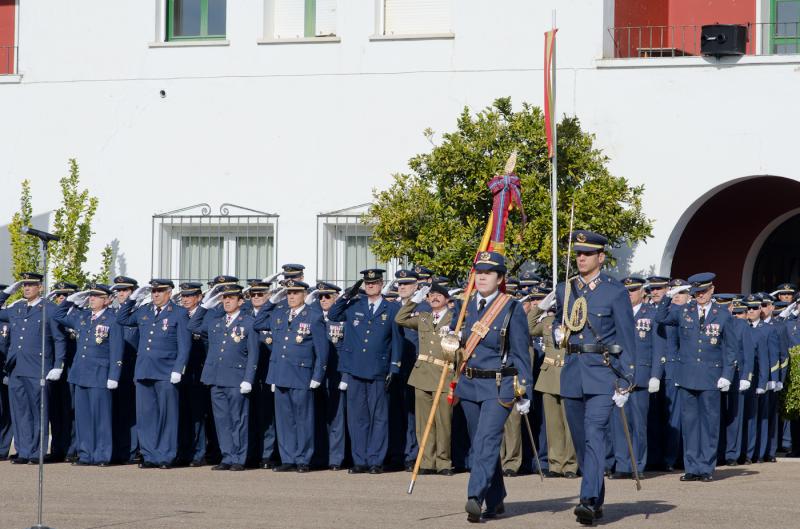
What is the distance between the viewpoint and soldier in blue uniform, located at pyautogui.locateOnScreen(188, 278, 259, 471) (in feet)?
48.9

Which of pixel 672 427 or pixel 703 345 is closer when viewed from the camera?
pixel 703 345

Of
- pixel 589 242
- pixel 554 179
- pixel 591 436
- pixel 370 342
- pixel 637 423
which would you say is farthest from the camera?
pixel 554 179

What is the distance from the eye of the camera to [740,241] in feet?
70.3

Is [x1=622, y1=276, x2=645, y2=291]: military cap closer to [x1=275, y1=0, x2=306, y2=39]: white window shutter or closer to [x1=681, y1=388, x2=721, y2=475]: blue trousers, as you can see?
[x1=681, y1=388, x2=721, y2=475]: blue trousers

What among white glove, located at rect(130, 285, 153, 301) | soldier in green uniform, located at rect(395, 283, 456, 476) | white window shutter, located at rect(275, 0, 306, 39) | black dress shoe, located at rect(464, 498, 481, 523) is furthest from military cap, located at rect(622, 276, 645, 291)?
white window shutter, located at rect(275, 0, 306, 39)

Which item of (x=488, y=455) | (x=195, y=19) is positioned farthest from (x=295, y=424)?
(x=195, y=19)

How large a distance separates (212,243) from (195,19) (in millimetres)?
3257

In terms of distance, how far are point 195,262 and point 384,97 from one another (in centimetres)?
363

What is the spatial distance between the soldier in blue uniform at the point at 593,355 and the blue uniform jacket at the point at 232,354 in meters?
4.65

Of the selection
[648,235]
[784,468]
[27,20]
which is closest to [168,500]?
[784,468]

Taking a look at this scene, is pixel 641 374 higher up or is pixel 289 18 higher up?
pixel 289 18

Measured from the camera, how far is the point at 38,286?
1590cm

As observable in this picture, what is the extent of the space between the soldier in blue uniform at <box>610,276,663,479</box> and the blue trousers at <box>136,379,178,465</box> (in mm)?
4347

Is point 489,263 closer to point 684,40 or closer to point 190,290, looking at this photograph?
point 190,290
